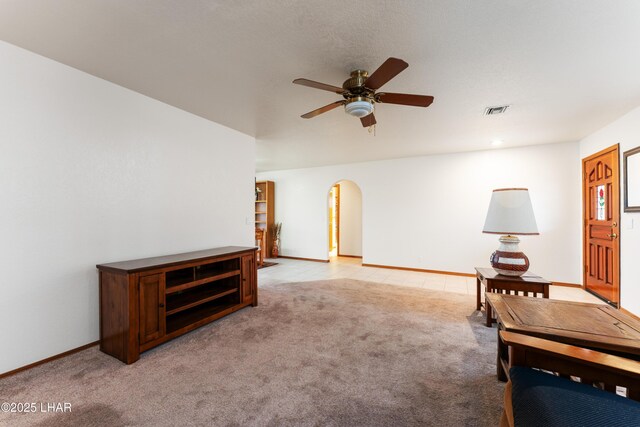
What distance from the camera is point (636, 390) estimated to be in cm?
112

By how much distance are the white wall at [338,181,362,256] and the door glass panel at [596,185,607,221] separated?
15.6 feet

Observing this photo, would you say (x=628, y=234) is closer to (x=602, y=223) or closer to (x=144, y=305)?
(x=602, y=223)

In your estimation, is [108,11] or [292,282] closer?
[108,11]

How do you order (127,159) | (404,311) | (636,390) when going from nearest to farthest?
(636,390) < (127,159) < (404,311)

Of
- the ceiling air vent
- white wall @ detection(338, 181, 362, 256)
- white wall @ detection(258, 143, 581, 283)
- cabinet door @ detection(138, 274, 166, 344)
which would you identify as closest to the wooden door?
white wall @ detection(258, 143, 581, 283)

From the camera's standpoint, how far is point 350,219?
25.7ft

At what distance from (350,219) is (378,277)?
291cm

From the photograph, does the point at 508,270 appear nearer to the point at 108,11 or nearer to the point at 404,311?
the point at 404,311

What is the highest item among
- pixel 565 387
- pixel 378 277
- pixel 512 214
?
pixel 512 214

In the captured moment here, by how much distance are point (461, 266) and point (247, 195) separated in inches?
169

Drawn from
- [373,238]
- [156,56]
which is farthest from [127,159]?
[373,238]

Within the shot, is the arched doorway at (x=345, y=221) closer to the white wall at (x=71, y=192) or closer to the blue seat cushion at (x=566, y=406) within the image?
the white wall at (x=71, y=192)

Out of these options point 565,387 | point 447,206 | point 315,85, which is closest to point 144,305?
point 315,85

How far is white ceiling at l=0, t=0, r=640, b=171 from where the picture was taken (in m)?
1.64
